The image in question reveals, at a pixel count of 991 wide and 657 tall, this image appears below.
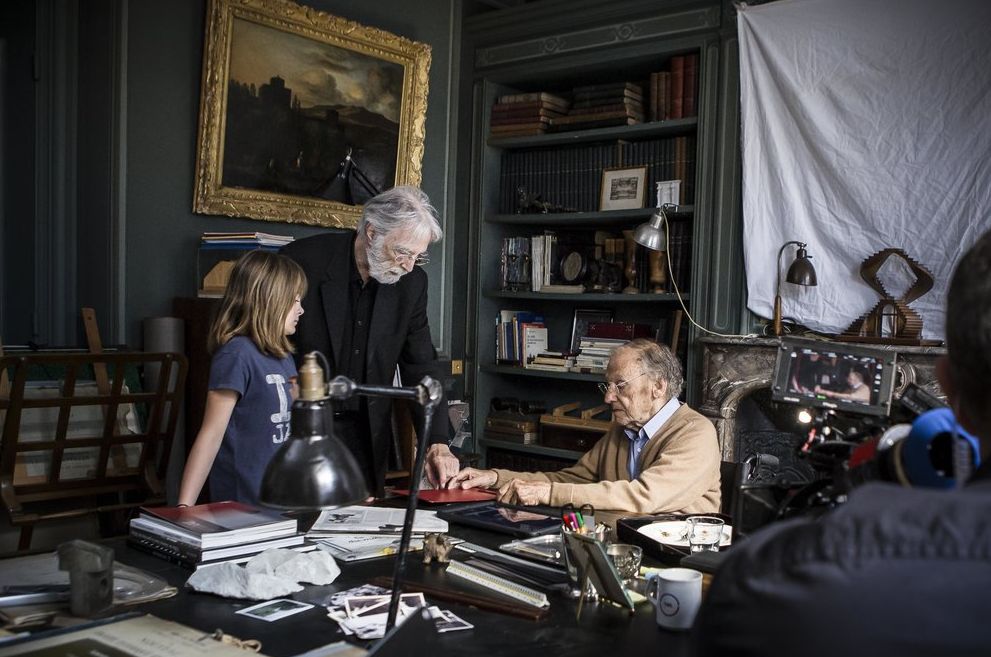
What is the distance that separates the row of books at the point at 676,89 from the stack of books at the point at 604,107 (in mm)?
119

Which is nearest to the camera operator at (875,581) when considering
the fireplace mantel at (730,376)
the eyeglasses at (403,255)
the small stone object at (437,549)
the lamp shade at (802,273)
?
the small stone object at (437,549)

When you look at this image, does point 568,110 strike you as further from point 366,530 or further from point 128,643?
point 128,643

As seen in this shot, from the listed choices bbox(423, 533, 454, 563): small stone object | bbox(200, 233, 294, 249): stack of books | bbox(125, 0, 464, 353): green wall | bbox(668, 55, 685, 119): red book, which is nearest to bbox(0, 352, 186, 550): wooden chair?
bbox(125, 0, 464, 353): green wall

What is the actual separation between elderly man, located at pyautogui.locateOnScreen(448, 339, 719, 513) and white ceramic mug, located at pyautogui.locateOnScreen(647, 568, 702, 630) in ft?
3.53

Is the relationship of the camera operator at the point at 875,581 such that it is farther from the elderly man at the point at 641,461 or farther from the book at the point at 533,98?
the book at the point at 533,98

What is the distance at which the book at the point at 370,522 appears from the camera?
222 centimetres

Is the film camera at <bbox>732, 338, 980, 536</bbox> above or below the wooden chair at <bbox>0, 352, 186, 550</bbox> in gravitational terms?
above

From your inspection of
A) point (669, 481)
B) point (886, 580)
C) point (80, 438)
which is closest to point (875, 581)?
point (886, 580)

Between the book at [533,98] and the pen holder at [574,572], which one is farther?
the book at [533,98]

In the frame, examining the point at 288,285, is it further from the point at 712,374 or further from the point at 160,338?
the point at 712,374

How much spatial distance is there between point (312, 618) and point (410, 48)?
4.03 m

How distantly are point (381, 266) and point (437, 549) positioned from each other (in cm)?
137

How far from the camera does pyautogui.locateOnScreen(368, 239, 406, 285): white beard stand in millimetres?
3143

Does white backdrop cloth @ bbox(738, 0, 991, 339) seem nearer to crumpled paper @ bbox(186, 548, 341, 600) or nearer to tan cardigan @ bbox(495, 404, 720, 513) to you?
tan cardigan @ bbox(495, 404, 720, 513)
